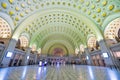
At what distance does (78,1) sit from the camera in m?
16.3

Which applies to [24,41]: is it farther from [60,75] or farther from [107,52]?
[107,52]

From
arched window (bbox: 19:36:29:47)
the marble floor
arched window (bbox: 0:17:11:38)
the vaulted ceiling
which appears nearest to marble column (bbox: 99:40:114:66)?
the vaulted ceiling

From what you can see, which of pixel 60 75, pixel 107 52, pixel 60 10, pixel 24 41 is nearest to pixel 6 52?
pixel 24 41

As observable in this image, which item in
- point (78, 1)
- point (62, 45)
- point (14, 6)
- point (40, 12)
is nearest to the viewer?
point (14, 6)

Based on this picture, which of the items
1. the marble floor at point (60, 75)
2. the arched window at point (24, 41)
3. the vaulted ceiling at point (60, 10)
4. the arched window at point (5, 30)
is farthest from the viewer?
the arched window at point (24, 41)

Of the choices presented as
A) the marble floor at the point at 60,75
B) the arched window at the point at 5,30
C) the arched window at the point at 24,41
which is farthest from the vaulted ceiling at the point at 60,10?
the marble floor at the point at 60,75

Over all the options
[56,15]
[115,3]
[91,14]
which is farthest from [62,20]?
[115,3]

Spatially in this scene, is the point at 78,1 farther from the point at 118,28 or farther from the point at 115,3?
the point at 118,28

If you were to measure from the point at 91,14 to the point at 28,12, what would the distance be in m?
14.0

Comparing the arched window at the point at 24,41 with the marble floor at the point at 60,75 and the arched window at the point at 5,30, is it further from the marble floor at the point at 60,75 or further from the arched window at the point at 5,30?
the marble floor at the point at 60,75

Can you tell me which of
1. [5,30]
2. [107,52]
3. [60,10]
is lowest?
[107,52]

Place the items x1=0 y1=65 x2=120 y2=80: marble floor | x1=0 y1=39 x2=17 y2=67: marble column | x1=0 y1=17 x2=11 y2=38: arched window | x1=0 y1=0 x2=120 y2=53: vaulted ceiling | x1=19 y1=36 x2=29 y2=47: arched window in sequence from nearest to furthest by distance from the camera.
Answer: x1=0 y1=65 x2=120 y2=80: marble floor, x1=0 y1=39 x2=17 y2=67: marble column, x1=0 y1=0 x2=120 y2=53: vaulted ceiling, x1=0 y1=17 x2=11 y2=38: arched window, x1=19 y1=36 x2=29 y2=47: arched window

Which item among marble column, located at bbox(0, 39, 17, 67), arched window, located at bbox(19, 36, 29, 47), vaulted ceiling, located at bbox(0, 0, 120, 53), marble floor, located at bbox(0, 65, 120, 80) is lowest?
marble floor, located at bbox(0, 65, 120, 80)

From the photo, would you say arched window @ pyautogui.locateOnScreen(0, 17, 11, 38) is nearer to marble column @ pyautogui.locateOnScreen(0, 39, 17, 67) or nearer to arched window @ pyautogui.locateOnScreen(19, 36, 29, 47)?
marble column @ pyautogui.locateOnScreen(0, 39, 17, 67)
